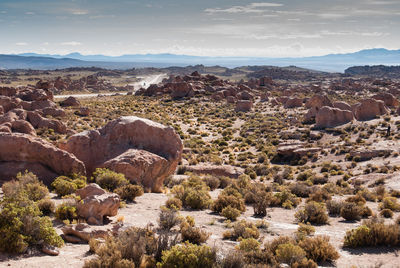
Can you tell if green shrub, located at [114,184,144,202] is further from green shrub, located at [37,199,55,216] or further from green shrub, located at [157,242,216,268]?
green shrub, located at [157,242,216,268]

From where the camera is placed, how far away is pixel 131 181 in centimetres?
1411

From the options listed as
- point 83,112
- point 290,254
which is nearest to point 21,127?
point 290,254

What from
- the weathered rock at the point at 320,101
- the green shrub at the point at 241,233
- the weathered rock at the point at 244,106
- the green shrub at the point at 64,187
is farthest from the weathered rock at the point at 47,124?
the weathered rock at the point at 320,101

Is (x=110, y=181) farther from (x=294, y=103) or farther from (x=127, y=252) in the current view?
(x=294, y=103)

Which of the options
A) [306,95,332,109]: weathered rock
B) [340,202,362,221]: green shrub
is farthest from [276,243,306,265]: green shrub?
[306,95,332,109]: weathered rock

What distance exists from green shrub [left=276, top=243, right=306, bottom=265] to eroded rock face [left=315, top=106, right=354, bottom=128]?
1425 inches

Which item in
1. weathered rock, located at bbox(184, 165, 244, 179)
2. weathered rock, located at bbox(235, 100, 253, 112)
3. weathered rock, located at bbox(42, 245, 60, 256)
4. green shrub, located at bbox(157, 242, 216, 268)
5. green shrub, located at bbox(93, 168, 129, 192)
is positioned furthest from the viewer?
weathered rock, located at bbox(235, 100, 253, 112)

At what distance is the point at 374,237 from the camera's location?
9.17 metres

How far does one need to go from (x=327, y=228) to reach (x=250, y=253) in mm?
4822

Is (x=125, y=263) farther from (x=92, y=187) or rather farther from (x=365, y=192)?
(x=365, y=192)

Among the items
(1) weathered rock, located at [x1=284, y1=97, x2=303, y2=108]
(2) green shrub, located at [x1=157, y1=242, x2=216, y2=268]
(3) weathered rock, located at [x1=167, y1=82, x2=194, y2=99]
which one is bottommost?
(2) green shrub, located at [x1=157, y1=242, x2=216, y2=268]

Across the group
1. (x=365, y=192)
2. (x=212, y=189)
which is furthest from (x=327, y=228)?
(x=212, y=189)

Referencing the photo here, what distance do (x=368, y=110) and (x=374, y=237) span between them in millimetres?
38608

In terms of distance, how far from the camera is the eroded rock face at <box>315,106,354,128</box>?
40.9m
